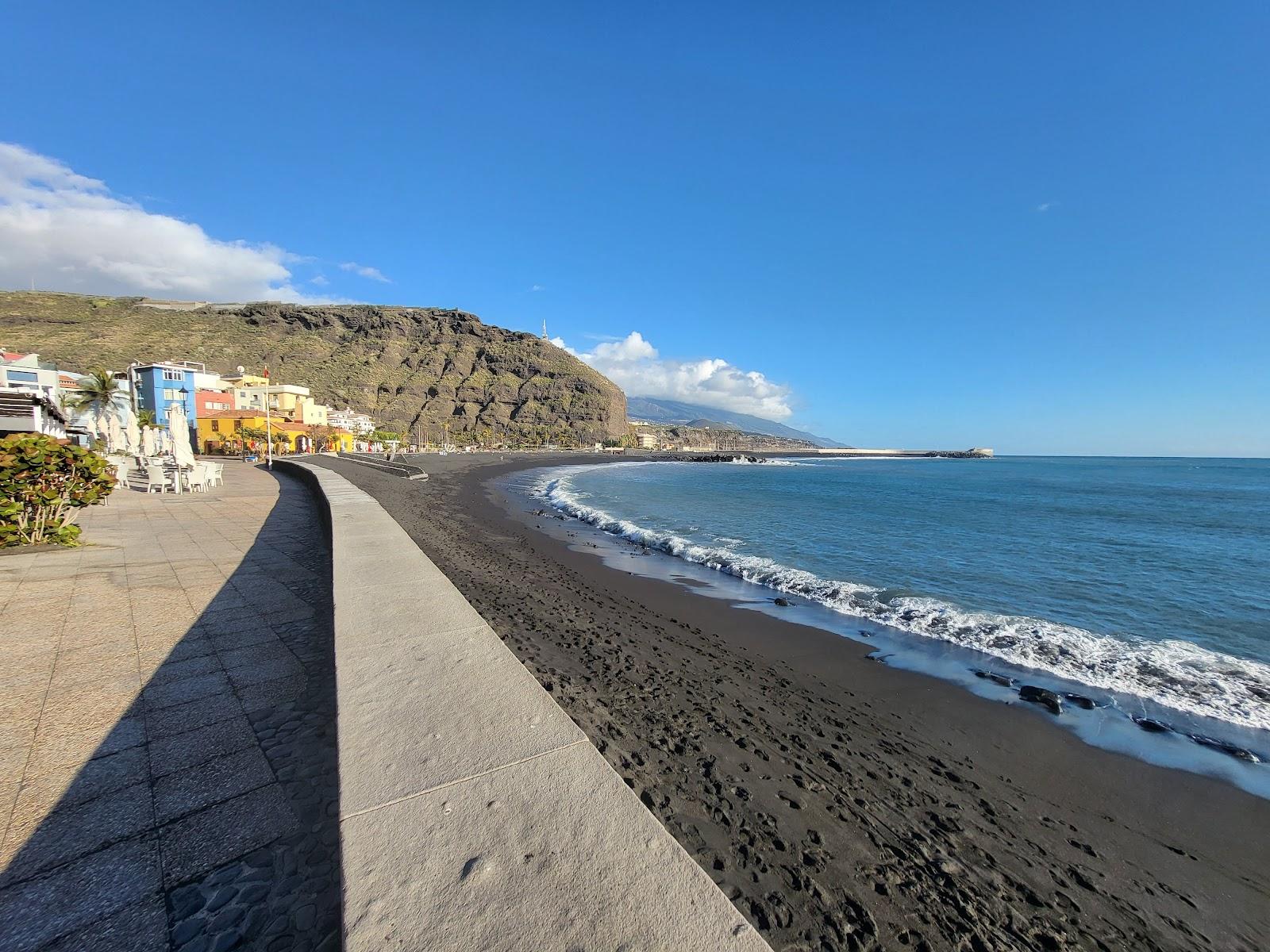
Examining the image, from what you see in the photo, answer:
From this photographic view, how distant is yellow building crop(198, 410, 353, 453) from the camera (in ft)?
124

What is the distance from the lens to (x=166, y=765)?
2.54m

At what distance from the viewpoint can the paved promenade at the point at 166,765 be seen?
176 centimetres

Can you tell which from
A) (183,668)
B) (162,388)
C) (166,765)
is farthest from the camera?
(162,388)

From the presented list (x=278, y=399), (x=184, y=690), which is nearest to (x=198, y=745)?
(x=184, y=690)

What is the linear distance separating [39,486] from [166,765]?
6928 millimetres

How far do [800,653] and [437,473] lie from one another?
96.1ft

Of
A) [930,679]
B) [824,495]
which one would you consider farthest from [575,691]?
[824,495]

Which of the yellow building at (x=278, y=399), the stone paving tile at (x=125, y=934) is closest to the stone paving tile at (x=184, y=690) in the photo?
the stone paving tile at (x=125, y=934)

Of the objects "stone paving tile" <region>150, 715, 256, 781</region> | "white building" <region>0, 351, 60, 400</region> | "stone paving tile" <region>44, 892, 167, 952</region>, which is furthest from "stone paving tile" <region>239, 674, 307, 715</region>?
"white building" <region>0, 351, 60, 400</region>

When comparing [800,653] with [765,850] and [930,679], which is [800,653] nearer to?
[930,679]

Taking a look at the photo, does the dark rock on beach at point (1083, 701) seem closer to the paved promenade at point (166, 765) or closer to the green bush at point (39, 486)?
the paved promenade at point (166, 765)

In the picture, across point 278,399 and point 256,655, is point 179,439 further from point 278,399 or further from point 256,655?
point 278,399

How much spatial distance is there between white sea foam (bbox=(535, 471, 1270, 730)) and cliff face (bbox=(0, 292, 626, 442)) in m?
71.2

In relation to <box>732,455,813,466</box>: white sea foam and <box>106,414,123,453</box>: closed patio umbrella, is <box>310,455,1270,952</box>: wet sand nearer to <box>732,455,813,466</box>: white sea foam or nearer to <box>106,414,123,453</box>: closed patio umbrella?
<box>106,414,123,453</box>: closed patio umbrella
